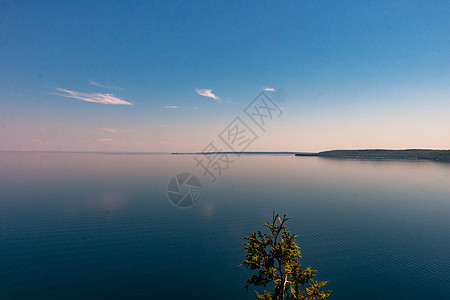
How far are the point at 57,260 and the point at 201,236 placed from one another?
25.8 m

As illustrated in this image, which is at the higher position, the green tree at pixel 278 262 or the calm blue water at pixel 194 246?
the green tree at pixel 278 262

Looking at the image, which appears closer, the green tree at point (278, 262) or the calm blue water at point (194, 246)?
the green tree at point (278, 262)

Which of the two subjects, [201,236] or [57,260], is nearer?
[57,260]

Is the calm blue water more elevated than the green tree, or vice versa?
the green tree

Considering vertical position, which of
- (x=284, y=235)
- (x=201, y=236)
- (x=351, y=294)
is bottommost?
(x=351, y=294)

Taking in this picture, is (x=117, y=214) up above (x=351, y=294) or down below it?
above

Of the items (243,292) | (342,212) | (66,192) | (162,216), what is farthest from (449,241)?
(66,192)

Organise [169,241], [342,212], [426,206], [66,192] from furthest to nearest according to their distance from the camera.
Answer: [66,192]
[426,206]
[342,212]
[169,241]

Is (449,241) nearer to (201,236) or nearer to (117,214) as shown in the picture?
(201,236)

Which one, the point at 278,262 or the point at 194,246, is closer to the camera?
the point at 278,262

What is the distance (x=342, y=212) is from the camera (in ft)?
217

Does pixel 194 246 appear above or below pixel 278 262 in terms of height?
below

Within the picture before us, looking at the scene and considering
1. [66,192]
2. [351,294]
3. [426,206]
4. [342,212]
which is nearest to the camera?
[351,294]

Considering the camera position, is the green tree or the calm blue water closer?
the green tree
